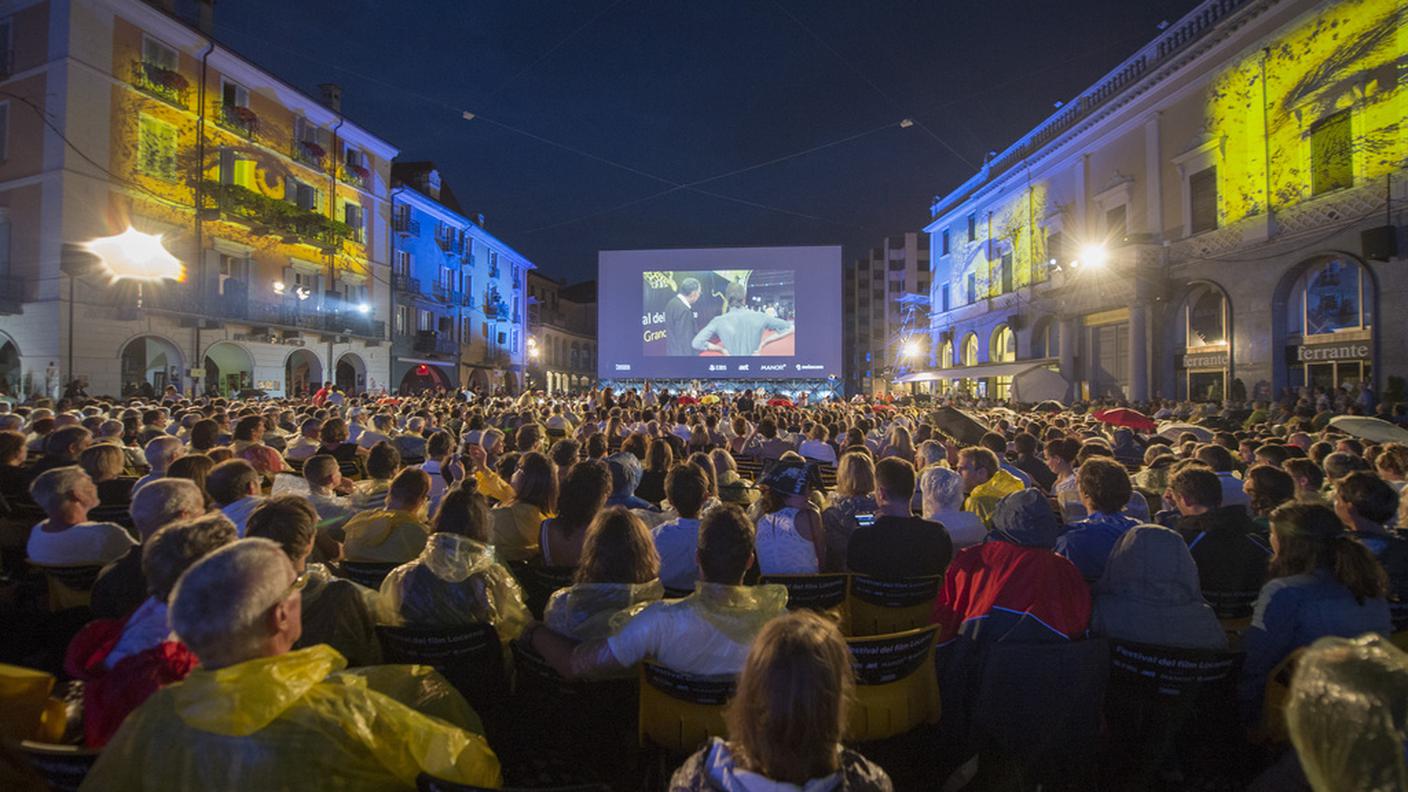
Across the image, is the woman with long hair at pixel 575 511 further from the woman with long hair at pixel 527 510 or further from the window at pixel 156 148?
the window at pixel 156 148

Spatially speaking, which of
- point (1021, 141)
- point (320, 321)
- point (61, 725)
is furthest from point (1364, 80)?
point (320, 321)

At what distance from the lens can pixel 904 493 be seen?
409 cm

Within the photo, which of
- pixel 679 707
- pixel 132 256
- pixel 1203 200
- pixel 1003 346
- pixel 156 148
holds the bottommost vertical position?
pixel 679 707

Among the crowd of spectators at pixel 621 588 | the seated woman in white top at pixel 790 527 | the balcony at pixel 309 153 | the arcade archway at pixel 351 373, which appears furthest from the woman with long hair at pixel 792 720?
the arcade archway at pixel 351 373

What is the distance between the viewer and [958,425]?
10180mm

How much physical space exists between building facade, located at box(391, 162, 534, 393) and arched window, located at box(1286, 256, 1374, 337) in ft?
105

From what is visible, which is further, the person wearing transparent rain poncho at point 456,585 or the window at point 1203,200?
the window at point 1203,200

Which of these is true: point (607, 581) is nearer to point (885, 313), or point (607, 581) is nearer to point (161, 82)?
point (161, 82)

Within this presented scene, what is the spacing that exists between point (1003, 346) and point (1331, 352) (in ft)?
51.9

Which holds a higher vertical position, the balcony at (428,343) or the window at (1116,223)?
the window at (1116,223)

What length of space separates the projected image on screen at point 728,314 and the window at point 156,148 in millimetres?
18667

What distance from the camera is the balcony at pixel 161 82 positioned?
63.4ft

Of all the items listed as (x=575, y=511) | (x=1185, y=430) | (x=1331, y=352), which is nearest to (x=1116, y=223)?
(x=1331, y=352)

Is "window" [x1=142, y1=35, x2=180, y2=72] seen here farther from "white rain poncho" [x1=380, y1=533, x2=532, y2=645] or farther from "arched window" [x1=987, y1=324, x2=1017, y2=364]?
"arched window" [x1=987, y1=324, x2=1017, y2=364]
